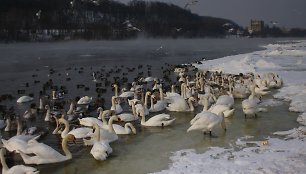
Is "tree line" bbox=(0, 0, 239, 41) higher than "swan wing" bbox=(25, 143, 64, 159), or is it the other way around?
"tree line" bbox=(0, 0, 239, 41)

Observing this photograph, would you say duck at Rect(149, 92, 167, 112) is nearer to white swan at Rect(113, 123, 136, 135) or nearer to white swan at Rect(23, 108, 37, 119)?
white swan at Rect(113, 123, 136, 135)

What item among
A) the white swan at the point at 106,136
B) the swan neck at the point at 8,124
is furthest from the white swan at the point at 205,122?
the swan neck at the point at 8,124

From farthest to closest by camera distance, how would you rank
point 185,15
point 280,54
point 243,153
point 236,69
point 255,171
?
point 185,15 < point 280,54 < point 236,69 < point 243,153 < point 255,171

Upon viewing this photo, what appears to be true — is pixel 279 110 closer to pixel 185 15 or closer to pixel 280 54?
pixel 280 54

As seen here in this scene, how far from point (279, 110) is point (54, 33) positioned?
8332 centimetres

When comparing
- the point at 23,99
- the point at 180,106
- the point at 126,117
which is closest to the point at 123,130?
the point at 126,117

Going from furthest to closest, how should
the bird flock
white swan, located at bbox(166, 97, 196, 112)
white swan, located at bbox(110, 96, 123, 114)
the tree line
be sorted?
1. the tree line
2. white swan, located at bbox(166, 97, 196, 112)
3. white swan, located at bbox(110, 96, 123, 114)
4. the bird flock

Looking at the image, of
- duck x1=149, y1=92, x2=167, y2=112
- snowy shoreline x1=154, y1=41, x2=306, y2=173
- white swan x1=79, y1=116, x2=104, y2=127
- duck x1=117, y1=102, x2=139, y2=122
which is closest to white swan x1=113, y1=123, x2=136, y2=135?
white swan x1=79, y1=116, x2=104, y2=127

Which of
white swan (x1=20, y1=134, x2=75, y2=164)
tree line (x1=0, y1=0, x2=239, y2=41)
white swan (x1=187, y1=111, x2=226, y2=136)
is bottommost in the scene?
white swan (x1=20, y1=134, x2=75, y2=164)

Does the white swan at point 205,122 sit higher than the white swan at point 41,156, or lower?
higher

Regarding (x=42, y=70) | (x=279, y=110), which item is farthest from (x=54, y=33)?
(x=279, y=110)

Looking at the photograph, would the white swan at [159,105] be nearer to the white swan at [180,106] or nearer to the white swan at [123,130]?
the white swan at [180,106]

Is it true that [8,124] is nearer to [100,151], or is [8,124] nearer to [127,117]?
[127,117]

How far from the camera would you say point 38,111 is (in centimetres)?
1662
